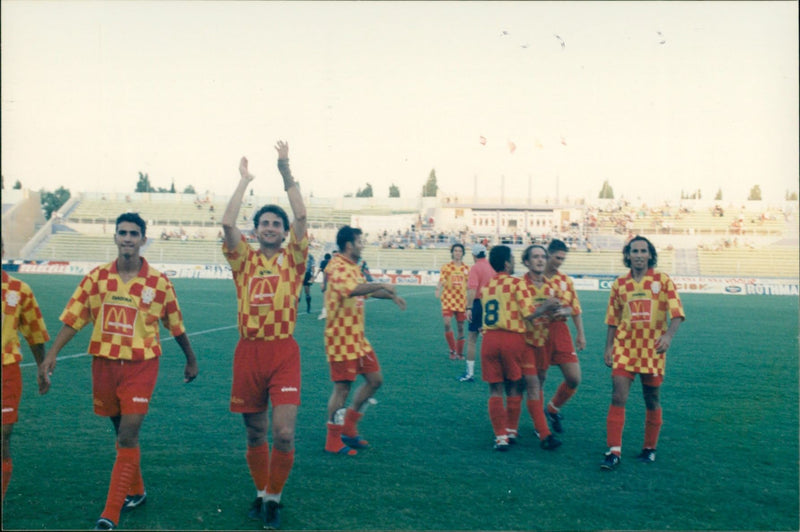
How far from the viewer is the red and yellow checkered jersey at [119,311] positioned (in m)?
4.52

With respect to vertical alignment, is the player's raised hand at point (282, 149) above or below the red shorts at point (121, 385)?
above

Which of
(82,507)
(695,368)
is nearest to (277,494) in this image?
(82,507)

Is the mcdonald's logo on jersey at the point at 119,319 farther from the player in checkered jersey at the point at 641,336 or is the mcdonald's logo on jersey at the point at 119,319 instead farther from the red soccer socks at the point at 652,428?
the red soccer socks at the point at 652,428

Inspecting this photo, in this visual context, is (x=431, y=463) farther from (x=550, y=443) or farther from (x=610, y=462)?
(x=610, y=462)

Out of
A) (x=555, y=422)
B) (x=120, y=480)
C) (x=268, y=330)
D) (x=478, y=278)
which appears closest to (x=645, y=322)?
(x=555, y=422)

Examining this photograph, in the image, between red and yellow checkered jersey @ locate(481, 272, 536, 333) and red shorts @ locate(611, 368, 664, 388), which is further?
red and yellow checkered jersey @ locate(481, 272, 536, 333)

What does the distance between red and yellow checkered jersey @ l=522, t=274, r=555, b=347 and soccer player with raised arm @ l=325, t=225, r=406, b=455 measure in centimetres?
144

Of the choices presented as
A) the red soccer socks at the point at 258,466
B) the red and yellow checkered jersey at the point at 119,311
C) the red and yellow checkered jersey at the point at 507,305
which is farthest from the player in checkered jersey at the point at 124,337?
the red and yellow checkered jersey at the point at 507,305

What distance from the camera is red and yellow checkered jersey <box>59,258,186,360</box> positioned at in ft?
14.8

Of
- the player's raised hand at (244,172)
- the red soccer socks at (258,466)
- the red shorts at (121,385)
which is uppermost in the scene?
the player's raised hand at (244,172)

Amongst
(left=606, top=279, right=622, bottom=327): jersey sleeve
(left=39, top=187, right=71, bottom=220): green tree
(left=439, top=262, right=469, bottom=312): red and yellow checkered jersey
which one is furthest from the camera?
(left=39, top=187, right=71, bottom=220): green tree

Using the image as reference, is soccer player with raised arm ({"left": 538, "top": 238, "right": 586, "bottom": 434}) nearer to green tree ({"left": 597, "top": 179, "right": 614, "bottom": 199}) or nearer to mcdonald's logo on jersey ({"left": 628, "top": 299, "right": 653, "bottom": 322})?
mcdonald's logo on jersey ({"left": 628, "top": 299, "right": 653, "bottom": 322})

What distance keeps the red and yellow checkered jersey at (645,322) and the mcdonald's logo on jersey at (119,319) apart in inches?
155

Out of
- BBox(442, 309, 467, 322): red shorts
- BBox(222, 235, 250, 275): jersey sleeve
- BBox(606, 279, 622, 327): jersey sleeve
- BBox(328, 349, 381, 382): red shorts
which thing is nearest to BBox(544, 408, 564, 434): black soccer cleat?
BBox(606, 279, 622, 327): jersey sleeve
